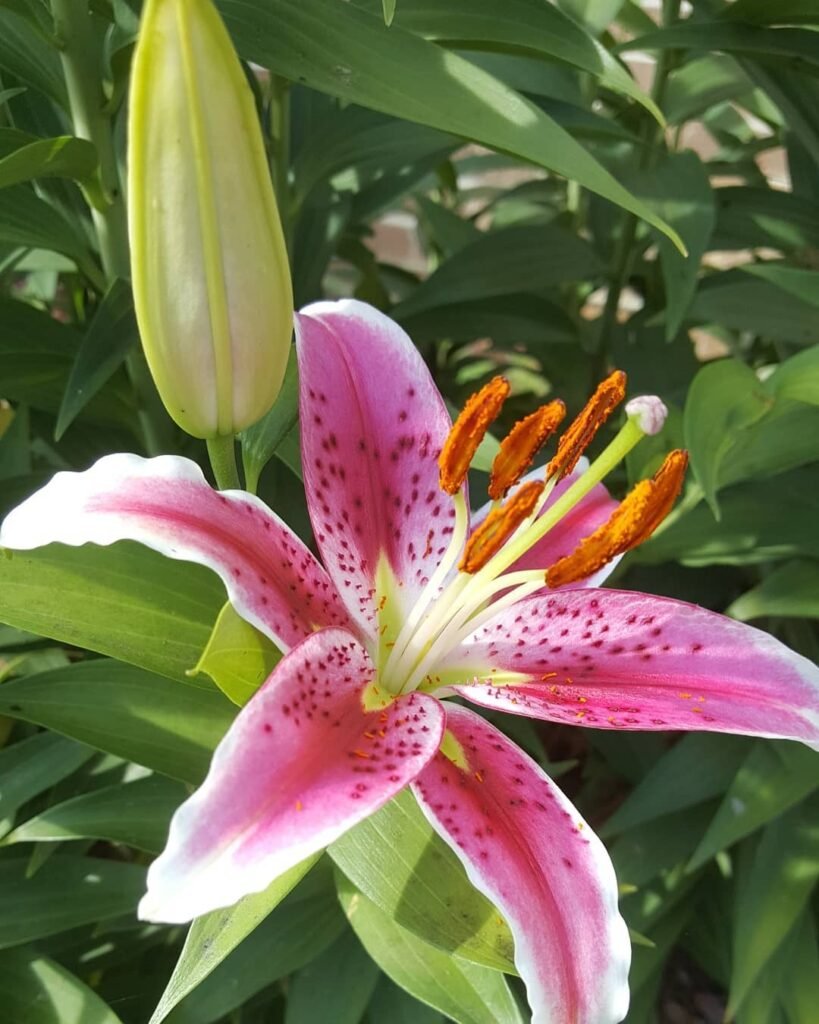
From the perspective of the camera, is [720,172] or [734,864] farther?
[720,172]

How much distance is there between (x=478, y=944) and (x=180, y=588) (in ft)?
0.71

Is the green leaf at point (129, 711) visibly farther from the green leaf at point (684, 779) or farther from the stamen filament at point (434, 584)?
the green leaf at point (684, 779)

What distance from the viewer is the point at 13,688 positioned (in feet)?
1.75

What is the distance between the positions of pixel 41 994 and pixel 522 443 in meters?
0.49

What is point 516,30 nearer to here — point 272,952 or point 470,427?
point 470,427

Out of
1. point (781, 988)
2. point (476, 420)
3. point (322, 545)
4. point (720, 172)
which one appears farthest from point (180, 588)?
point (720, 172)

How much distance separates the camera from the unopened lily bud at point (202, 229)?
303 mm

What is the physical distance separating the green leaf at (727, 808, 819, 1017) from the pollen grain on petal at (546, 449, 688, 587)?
1.59 feet

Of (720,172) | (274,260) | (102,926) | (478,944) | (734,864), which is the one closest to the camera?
(274,260)

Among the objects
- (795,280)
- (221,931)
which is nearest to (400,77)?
(795,280)

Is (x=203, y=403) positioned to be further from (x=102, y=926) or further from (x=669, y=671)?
(x=102, y=926)

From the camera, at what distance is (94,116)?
2.01 feet

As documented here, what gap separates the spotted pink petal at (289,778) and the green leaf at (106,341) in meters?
0.30

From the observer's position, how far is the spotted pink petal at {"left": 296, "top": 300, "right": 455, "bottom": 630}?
476 mm
